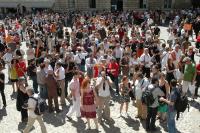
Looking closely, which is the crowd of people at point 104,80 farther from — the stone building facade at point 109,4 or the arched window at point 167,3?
the arched window at point 167,3

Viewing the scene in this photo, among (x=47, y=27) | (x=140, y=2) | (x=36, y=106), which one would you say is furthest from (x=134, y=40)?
(x=140, y=2)

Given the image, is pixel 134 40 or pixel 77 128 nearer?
pixel 77 128

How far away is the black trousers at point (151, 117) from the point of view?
32.9 feet

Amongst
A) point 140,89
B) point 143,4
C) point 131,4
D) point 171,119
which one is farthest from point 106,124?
point 131,4

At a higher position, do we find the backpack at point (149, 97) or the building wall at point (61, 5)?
the building wall at point (61, 5)

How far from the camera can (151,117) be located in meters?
10.3

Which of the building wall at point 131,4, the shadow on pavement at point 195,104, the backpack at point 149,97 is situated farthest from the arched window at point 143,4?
the backpack at point 149,97

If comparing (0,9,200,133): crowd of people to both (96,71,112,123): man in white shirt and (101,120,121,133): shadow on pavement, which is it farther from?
(101,120,121,133): shadow on pavement

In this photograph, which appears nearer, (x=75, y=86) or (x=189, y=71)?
(x=75, y=86)

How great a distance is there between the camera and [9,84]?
15.9 m

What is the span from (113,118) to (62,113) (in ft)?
5.84

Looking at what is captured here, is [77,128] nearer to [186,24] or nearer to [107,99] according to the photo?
[107,99]

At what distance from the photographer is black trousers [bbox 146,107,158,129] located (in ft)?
32.9

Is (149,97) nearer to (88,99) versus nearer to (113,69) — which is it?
(88,99)
